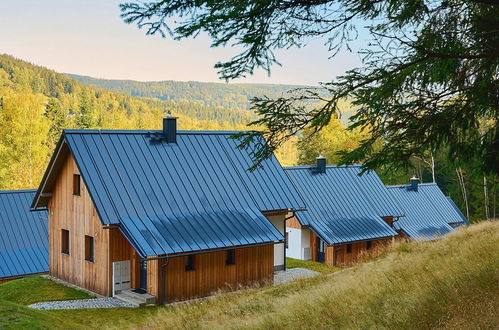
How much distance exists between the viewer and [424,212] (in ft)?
132

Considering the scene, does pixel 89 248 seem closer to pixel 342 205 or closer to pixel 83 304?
pixel 83 304

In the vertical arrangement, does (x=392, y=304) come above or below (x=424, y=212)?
above

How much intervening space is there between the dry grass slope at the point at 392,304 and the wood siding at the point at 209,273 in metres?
4.40

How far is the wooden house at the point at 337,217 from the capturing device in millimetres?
31484

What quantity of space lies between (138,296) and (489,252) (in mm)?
12013

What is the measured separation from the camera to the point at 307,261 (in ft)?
103

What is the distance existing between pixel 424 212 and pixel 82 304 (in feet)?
92.0

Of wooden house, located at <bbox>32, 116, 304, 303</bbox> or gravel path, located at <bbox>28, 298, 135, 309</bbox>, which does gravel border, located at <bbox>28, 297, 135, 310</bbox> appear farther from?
wooden house, located at <bbox>32, 116, 304, 303</bbox>

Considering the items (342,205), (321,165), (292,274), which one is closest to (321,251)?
(342,205)

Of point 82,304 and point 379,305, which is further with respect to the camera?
point 82,304

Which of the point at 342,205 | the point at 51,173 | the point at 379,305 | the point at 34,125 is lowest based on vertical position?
the point at 379,305

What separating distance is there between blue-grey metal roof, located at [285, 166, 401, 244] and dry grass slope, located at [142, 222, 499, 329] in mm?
16130

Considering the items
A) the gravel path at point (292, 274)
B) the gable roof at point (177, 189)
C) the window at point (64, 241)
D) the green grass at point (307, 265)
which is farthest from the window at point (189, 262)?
the green grass at point (307, 265)

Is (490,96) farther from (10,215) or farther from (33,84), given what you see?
(33,84)
